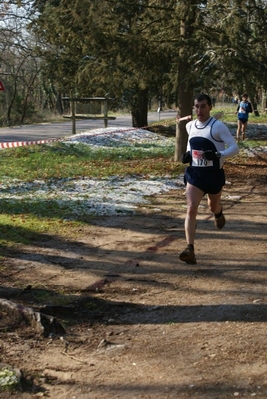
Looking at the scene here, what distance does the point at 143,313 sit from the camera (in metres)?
6.02

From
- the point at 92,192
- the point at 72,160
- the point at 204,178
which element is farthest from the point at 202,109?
the point at 72,160

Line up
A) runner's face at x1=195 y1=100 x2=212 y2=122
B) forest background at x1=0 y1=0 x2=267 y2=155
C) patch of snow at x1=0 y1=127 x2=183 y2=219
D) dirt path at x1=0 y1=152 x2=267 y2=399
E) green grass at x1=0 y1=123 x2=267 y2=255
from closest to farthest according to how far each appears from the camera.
→ dirt path at x1=0 y1=152 x2=267 y2=399 → runner's face at x1=195 y1=100 x2=212 y2=122 → green grass at x1=0 y1=123 x2=267 y2=255 → patch of snow at x1=0 y1=127 x2=183 y2=219 → forest background at x1=0 y1=0 x2=267 y2=155

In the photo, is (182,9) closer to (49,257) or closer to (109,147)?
(109,147)

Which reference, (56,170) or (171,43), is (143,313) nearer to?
(56,170)

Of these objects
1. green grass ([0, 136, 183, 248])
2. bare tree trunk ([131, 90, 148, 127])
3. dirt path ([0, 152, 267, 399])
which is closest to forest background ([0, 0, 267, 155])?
green grass ([0, 136, 183, 248])

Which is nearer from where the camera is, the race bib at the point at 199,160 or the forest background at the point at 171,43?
the race bib at the point at 199,160

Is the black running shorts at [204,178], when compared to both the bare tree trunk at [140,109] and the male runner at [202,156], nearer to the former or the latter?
the male runner at [202,156]

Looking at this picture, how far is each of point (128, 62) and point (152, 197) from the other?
504 centimetres

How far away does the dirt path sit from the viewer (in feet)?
14.6

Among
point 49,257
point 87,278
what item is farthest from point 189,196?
point 49,257

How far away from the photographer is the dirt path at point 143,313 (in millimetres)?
4457

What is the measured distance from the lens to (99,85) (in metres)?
17.7

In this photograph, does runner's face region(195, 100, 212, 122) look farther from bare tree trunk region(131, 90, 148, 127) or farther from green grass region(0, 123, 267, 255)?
bare tree trunk region(131, 90, 148, 127)

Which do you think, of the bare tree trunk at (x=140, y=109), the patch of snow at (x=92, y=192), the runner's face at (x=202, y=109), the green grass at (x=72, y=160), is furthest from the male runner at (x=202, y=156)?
the bare tree trunk at (x=140, y=109)
